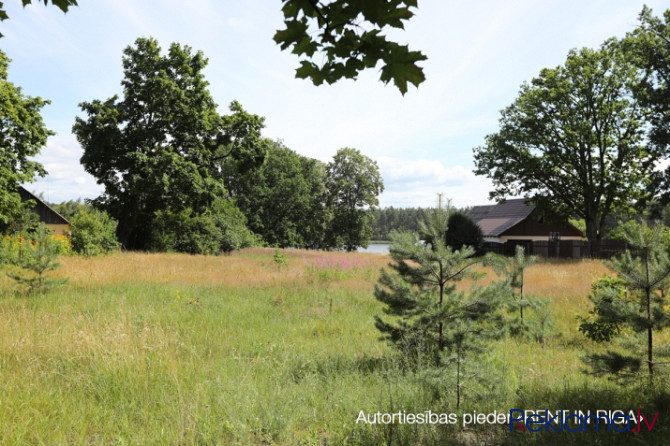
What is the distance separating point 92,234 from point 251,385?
68.3 feet

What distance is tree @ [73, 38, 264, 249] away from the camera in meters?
21.8

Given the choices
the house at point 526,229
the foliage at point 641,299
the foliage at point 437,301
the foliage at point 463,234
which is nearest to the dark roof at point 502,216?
the house at point 526,229

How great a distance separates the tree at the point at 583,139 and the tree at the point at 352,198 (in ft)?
83.4

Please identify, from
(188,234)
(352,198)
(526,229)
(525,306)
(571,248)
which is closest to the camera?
(525,306)

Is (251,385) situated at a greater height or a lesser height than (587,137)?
lesser

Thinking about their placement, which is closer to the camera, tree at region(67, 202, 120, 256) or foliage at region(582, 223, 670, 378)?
foliage at region(582, 223, 670, 378)

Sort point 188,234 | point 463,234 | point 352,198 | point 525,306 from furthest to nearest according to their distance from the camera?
point 352,198
point 463,234
point 188,234
point 525,306

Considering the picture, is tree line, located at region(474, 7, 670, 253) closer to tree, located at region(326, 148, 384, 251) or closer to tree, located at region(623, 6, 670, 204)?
tree, located at region(623, 6, 670, 204)

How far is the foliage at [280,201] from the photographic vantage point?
47.8 metres

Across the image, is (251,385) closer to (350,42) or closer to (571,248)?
(350,42)

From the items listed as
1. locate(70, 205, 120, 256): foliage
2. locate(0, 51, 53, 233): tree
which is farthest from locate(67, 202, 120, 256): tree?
locate(0, 51, 53, 233): tree

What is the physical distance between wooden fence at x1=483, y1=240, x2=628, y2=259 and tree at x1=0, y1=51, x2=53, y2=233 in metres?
28.3

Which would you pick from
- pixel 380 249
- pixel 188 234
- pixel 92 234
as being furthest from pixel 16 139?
pixel 380 249

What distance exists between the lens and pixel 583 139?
2558 centimetres
